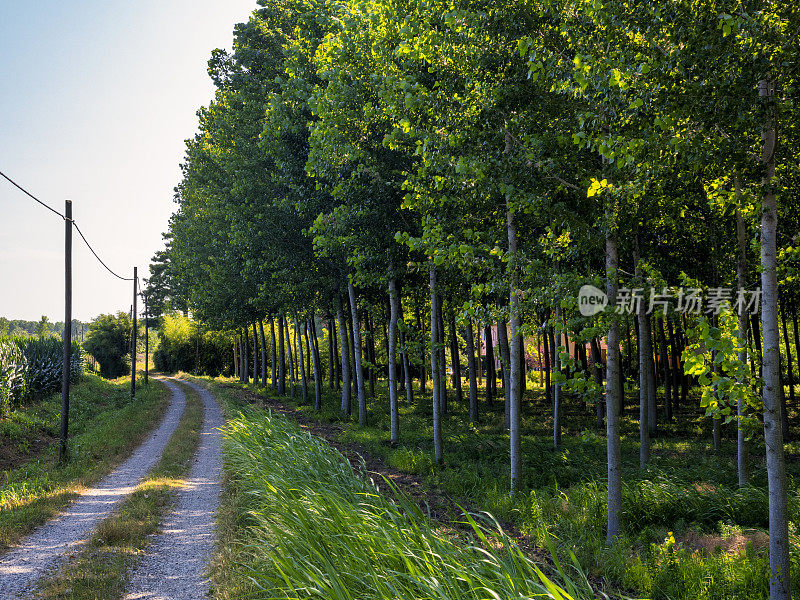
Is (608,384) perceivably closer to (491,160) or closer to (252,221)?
(491,160)

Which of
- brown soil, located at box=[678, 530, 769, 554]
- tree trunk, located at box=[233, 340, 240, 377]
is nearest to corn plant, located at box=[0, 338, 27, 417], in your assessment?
brown soil, located at box=[678, 530, 769, 554]

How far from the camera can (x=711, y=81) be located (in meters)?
4.25

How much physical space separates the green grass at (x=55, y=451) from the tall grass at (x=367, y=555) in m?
3.76

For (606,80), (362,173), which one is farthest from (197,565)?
(362,173)

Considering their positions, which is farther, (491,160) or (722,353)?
(491,160)

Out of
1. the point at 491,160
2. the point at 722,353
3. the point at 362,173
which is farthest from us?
the point at 362,173

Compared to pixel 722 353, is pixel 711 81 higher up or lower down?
higher up

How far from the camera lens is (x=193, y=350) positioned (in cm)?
5688

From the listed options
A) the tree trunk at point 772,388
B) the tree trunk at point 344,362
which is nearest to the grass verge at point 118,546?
the tree trunk at point 772,388

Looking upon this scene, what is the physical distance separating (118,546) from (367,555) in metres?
4.21

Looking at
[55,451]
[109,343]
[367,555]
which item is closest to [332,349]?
[55,451]

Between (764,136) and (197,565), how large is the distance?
7350 millimetres

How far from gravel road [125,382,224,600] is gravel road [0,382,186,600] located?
1.00 meters

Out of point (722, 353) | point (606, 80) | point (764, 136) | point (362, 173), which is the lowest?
point (722, 353)
